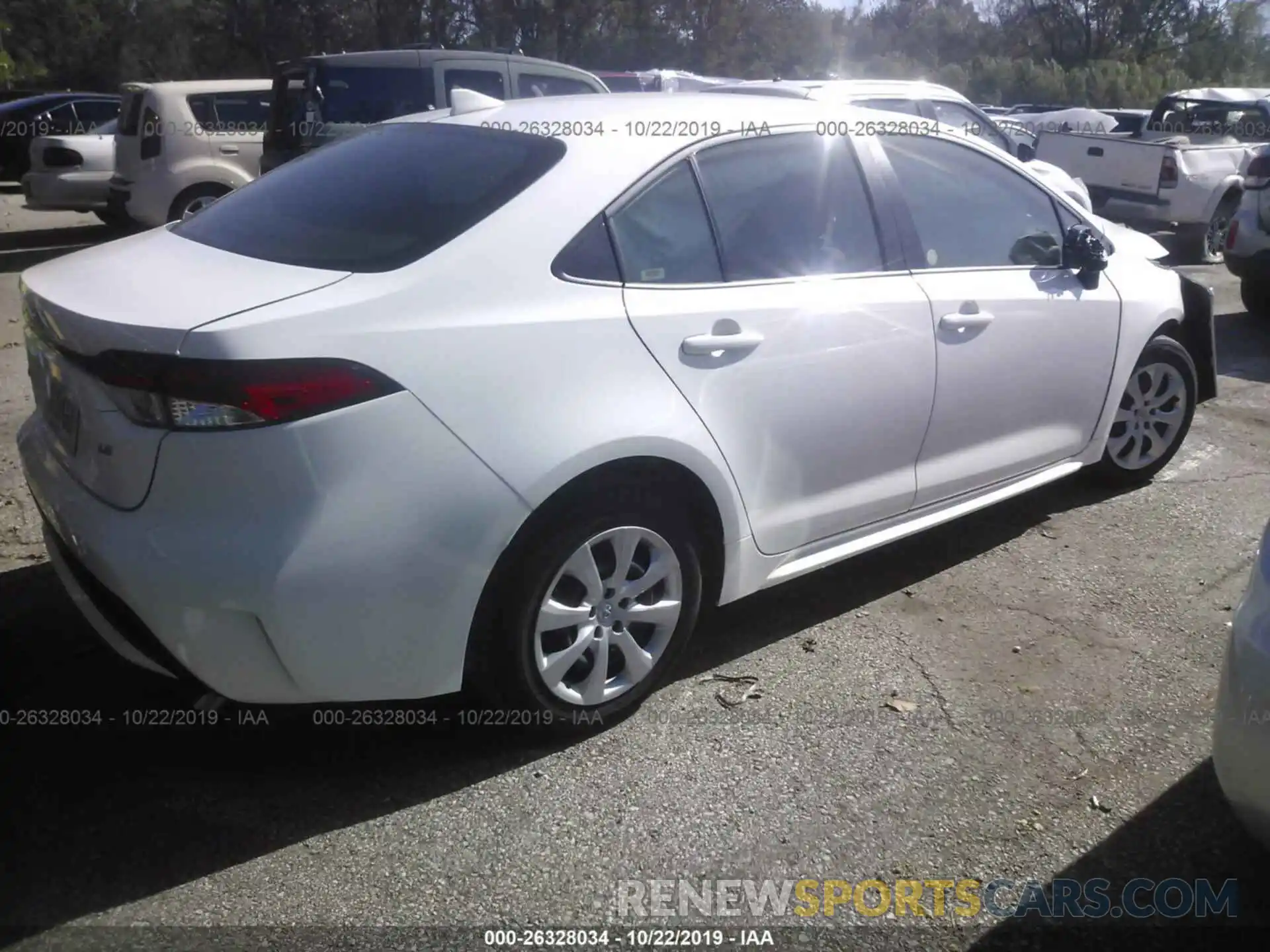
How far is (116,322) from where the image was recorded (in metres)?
2.63

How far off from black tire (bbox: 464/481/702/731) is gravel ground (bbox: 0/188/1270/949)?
0.12 m

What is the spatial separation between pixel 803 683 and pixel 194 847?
1756 mm

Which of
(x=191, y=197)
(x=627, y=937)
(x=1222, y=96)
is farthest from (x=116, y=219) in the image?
(x=1222, y=96)

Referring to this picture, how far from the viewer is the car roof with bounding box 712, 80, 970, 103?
921 cm

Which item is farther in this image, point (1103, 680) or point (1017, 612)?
point (1017, 612)

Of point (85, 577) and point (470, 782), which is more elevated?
point (85, 577)

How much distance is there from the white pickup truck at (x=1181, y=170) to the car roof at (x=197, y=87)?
803 centimetres

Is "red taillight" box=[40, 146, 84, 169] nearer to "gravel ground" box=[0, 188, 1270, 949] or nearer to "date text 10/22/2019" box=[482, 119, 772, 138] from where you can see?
"gravel ground" box=[0, 188, 1270, 949]

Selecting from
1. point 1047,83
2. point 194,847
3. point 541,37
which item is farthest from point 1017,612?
point 1047,83

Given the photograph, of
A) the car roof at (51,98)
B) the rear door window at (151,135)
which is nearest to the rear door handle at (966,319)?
the rear door window at (151,135)

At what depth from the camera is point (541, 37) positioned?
1305 inches

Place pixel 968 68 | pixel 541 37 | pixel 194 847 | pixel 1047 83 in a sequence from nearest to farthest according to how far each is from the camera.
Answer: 1. pixel 194 847
2. pixel 541 37
3. pixel 1047 83
4. pixel 968 68

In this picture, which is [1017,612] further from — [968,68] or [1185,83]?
[968,68]

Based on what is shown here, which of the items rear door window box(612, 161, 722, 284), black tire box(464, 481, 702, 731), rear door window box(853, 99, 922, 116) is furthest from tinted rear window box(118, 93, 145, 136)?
black tire box(464, 481, 702, 731)
